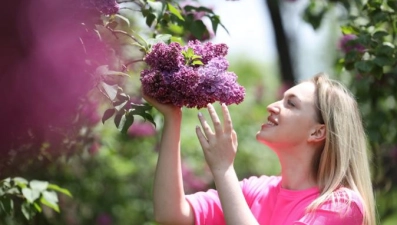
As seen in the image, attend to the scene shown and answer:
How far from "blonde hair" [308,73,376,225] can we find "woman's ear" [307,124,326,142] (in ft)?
0.06

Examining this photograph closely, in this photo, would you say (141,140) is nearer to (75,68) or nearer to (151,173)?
(151,173)

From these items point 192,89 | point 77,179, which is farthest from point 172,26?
point 77,179

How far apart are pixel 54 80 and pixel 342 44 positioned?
2.11 m

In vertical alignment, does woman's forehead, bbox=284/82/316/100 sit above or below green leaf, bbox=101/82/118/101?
below

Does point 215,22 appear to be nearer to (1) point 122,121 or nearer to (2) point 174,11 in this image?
(2) point 174,11

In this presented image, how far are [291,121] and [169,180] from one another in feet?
1.30

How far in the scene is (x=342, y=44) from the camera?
11.7ft

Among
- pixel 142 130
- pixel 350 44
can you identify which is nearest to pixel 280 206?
pixel 350 44

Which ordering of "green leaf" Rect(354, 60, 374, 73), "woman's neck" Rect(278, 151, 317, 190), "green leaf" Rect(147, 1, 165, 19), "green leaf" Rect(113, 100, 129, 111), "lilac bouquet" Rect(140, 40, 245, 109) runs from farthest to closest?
"green leaf" Rect(354, 60, 374, 73) < "green leaf" Rect(147, 1, 165, 19) < "woman's neck" Rect(278, 151, 317, 190) < "green leaf" Rect(113, 100, 129, 111) < "lilac bouquet" Rect(140, 40, 245, 109)

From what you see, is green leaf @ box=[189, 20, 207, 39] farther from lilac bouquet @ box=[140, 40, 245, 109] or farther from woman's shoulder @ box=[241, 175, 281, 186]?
lilac bouquet @ box=[140, 40, 245, 109]

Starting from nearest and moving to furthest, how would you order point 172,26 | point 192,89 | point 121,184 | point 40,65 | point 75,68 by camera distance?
point 40,65
point 75,68
point 192,89
point 172,26
point 121,184

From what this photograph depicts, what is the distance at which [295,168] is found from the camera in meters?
2.49

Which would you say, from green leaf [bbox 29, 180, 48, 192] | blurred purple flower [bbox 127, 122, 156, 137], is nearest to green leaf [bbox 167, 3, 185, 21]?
green leaf [bbox 29, 180, 48, 192]

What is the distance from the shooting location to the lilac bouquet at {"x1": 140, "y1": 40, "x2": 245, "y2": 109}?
2.11 m
